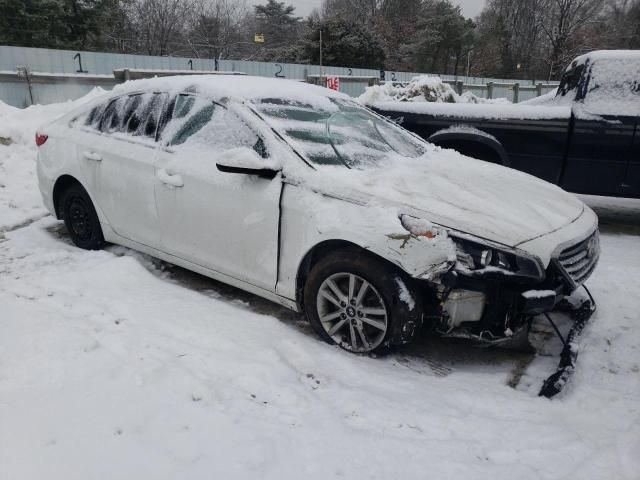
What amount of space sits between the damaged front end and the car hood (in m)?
0.10

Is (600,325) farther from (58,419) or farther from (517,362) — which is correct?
(58,419)

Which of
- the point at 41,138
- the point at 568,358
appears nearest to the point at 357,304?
the point at 568,358

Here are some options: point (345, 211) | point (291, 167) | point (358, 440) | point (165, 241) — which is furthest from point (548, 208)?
point (165, 241)

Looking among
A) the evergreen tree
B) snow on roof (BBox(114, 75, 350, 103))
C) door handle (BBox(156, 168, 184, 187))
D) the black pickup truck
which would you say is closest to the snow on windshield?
the black pickup truck

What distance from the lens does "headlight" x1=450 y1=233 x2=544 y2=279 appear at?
278 cm

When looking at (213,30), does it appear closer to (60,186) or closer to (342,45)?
(342,45)

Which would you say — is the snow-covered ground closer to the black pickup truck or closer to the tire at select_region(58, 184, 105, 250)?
the tire at select_region(58, 184, 105, 250)

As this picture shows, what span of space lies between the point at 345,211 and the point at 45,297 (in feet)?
7.23

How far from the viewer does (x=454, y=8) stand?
165 feet

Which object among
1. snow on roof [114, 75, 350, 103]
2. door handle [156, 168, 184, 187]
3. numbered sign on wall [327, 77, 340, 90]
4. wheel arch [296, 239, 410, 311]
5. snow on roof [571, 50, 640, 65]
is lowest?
wheel arch [296, 239, 410, 311]

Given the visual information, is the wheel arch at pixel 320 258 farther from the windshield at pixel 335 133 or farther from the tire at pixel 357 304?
the windshield at pixel 335 133

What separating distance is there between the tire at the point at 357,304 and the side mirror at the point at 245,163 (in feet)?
2.22

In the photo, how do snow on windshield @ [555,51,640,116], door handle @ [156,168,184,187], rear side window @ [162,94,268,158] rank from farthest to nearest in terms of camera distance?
snow on windshield @ [555,51,640,116], door handle @ [156,168,184,187], rear side window @ [162,94,268,158]

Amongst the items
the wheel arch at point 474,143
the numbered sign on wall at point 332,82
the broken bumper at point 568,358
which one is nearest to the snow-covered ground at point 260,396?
the broken bumper at point 568,358
